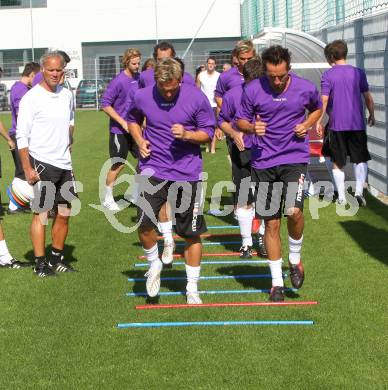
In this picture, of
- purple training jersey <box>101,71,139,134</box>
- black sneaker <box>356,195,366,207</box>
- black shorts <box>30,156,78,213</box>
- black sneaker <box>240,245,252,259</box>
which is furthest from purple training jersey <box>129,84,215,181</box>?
black sneaker <box>356,195,366,207</box>

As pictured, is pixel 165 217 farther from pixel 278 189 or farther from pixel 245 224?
pixel 278 189

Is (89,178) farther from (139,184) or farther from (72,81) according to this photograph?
(72,81)

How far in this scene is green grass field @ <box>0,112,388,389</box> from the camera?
5613 mm

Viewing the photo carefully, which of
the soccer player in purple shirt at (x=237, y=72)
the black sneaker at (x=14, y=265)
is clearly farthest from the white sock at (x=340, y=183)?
the black sneaker at (x=14, y=265)

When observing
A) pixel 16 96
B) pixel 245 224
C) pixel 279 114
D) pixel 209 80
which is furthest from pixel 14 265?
pixel 209 80

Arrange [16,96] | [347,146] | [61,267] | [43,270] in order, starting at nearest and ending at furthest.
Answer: [43,270]
[61,267]
[347,146]
[16,96]

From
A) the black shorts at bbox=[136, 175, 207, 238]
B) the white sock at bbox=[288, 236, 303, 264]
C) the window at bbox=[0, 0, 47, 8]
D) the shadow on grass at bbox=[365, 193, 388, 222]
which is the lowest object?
the shadow on grass at bbox=[365, 193, 388, 222]

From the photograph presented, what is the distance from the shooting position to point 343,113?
1220cm

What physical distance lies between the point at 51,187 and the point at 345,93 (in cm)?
509

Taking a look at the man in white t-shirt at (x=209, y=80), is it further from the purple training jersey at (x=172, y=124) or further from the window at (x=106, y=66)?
the window at (x=106, y=66)

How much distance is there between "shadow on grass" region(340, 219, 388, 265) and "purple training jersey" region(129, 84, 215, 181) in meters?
2.59

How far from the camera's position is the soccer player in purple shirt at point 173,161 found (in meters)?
7.32

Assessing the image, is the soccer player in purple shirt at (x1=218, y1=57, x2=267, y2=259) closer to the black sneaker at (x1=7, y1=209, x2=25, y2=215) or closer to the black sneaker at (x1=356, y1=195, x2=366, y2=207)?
the black sneaker at (x1=356, y1=195, x2=366, y2=207)

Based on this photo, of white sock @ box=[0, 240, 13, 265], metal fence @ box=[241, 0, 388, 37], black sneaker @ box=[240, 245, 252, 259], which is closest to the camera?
white sock @ box=[0, 240, 13, 265]
